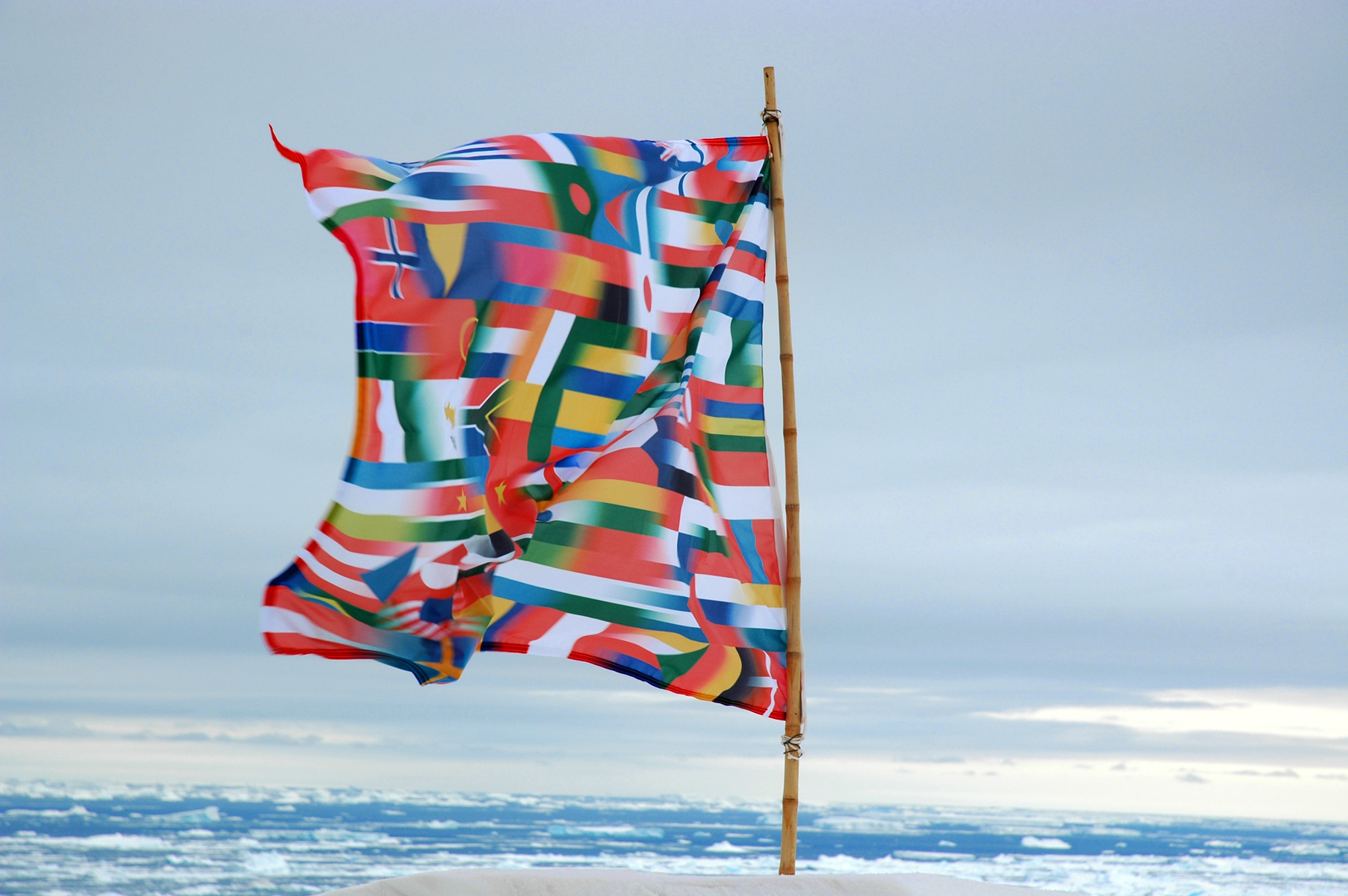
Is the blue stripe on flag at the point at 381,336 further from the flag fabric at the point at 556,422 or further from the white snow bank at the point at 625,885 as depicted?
the white snow bank at the point at 625,885

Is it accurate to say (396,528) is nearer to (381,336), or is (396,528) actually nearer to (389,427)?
(389,427)

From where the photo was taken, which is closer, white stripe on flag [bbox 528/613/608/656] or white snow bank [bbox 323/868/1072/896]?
white snow bank [bbox 323/868/1072/896]

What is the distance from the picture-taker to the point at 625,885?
5.04 metres

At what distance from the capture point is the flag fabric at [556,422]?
529 centimetres

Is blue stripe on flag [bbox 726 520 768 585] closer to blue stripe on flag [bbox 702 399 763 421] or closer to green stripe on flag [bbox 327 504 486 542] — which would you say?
blue stripe on flag [bbox 702 399 763 421]

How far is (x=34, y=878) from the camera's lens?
49.6 metres

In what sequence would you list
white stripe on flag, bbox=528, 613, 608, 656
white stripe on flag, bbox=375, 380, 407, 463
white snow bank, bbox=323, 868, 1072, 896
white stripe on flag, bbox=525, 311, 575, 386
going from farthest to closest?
white stripe on flag, bbox=525, 311, 575, 386
white stripe on flag, bbox=528, 613, 608, 656
white stripe on flag, bbox=375, 380, 407, 463
white snow bank, bbox=323, 868, 1072, 896

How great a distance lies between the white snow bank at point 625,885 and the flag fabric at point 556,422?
0.87 meters

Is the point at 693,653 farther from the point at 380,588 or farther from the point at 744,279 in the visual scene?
the point at 744,279

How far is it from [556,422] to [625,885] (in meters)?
2.24

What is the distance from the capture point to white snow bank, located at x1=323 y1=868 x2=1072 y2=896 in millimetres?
4961

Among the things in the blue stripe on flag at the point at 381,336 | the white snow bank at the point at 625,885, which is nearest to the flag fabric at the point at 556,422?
the blue stripe on flag at the point at 381,336

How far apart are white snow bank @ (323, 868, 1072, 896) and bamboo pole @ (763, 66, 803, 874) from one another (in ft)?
1.12

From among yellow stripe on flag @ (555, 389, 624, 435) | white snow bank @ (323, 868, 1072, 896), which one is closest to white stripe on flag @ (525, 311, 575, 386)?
yellow stripe on flag @ (555, 389, 624, 435)
